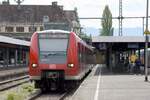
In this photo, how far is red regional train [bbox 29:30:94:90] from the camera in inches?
946

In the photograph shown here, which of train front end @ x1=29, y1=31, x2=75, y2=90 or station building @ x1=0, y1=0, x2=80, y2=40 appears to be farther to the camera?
station building @ x1=0, y1=0, x2=80, y2=40

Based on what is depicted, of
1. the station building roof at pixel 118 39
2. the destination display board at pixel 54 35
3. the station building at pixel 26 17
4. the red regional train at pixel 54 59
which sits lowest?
the red regional train at pixel 54 59

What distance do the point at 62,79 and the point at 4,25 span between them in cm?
8971

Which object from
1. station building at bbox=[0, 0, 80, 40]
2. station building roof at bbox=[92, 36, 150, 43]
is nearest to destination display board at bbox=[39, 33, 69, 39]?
station building roof at bbox=[92, 36, 150, 43]

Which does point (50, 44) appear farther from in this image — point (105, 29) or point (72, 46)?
point (105, 29)

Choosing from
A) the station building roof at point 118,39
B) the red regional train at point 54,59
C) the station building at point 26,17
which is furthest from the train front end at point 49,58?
the station building at point 26,17

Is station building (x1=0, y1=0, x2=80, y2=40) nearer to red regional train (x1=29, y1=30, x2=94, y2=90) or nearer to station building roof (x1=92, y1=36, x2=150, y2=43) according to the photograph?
station building roof (x1=92, y1=36, x2=150, y2=43)

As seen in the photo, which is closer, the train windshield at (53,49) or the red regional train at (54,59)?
the red regional train at (54,59)

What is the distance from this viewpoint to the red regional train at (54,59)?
24.0 meters

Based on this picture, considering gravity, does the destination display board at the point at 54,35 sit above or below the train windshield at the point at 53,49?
above

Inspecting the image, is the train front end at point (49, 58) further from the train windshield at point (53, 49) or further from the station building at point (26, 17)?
the station building at point (26, 17)

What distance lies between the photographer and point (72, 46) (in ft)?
80.5

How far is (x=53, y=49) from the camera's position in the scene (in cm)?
2453

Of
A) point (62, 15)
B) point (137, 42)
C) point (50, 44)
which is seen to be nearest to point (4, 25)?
point (62, 15)
